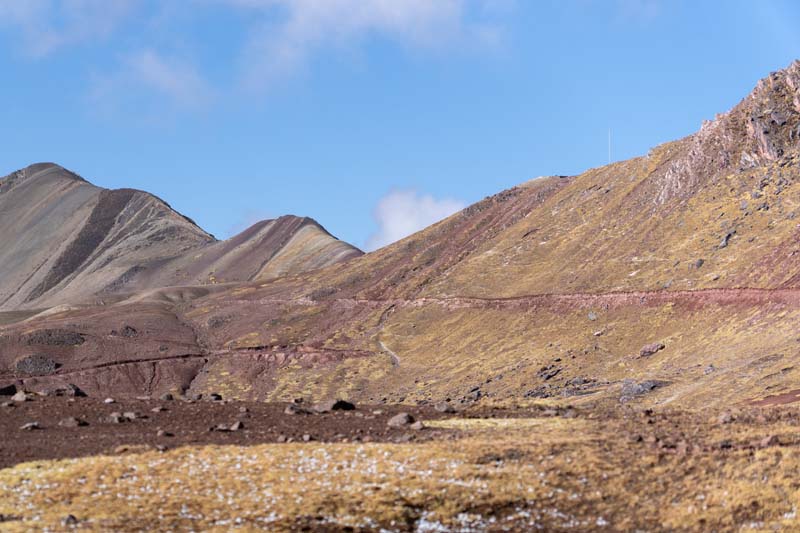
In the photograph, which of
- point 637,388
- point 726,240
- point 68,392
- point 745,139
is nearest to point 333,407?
point 68,392

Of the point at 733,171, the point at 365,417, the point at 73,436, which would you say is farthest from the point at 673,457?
the point at 733,171

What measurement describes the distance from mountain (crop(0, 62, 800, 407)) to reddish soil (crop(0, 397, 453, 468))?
31.6 m

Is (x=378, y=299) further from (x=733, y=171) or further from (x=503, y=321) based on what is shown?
(x=733, y=171)

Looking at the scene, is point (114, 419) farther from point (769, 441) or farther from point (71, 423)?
point (769, 441)

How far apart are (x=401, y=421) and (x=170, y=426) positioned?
31.2ft

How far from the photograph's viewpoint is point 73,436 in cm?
3544

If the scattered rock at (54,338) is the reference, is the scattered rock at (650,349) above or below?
below

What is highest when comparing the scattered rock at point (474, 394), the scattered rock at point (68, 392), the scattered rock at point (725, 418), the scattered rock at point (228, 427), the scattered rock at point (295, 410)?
the scattered rock at point (68, 392)

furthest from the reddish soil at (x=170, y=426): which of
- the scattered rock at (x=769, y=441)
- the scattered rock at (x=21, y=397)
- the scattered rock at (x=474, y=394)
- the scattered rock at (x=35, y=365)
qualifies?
the scattered rock at (x=35, y=365)

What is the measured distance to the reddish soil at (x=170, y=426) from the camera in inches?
1328

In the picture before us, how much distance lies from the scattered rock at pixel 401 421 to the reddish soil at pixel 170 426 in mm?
393

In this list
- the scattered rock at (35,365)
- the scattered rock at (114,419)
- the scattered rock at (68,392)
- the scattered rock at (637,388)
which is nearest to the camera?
the scattered rock at (114,419)

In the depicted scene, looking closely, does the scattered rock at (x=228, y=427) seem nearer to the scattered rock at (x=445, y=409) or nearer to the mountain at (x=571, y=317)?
the scattered rock at (x=445, y=409)

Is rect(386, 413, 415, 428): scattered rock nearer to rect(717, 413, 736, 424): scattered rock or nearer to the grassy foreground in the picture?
the grassy foreground
